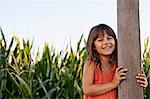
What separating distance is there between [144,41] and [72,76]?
0.77 metres

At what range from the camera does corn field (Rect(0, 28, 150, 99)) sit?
4.35 metres

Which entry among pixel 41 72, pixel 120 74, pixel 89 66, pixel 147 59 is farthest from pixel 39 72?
pixel 120 74

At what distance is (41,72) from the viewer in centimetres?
450

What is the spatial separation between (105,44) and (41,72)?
2.41 m

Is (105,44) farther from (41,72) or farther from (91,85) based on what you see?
(41,72)

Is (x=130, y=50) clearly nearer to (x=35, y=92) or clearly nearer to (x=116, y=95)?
(x=116, y=95)

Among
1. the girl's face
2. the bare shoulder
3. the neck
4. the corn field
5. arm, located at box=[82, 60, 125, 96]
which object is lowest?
the corn field

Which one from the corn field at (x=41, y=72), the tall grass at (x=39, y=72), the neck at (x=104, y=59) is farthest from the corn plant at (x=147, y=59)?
the neck at (x=104, y=59)

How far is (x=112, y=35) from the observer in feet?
7.12

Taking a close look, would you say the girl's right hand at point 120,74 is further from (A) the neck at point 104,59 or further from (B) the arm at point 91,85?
(A) the neck at point 104,59

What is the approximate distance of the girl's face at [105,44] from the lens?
2.14 metres

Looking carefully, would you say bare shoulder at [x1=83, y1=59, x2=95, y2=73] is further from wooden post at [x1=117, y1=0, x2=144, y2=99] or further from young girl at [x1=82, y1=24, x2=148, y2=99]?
wooden post at [x1=117, y1=0, x2=144, y2=99]

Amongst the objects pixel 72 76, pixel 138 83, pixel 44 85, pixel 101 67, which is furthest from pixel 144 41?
pixel 138 83

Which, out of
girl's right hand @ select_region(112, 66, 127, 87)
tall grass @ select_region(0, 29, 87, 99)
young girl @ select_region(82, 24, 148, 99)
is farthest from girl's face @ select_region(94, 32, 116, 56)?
tall grass @ select_region(0, 29, 87, 99)
